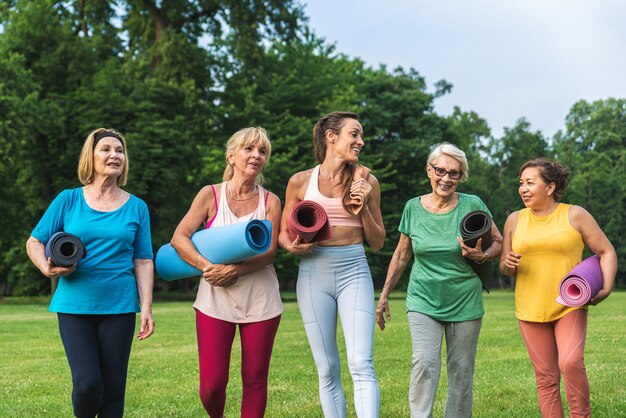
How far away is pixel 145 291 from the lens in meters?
5.70

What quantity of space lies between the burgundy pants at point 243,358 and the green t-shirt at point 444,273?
110cm

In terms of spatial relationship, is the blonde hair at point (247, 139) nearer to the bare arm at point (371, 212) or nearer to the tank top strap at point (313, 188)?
the tank top strap at point (313, 188)

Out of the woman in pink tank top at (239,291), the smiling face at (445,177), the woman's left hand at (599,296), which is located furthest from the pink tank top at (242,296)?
the woman's left hand at (599,296)

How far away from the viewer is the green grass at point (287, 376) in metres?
8.22

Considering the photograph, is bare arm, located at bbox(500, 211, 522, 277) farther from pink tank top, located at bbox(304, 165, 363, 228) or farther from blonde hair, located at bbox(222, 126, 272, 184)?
blonde hair, located at bbox(222, 126, 272, 184)

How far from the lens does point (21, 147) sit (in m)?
34.0

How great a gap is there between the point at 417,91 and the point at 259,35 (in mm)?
10350

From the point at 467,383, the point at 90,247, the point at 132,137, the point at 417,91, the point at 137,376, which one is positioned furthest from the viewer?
the point at 417,91

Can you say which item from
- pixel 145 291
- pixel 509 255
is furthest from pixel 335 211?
pixel 145 291

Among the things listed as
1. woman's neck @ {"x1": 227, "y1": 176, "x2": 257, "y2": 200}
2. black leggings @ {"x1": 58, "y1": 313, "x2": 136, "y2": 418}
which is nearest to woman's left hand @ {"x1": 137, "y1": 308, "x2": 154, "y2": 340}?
black leggings @ {"x1": 58, "y1": 313, "x2": 136, "y2": 418}

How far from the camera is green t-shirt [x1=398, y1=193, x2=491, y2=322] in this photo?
19.2ft

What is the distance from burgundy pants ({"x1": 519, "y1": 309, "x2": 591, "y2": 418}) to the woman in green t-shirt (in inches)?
18.5

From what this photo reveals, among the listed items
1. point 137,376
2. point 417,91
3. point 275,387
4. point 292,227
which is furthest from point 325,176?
point 417,91

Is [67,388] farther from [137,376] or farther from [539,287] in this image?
[539,287]
